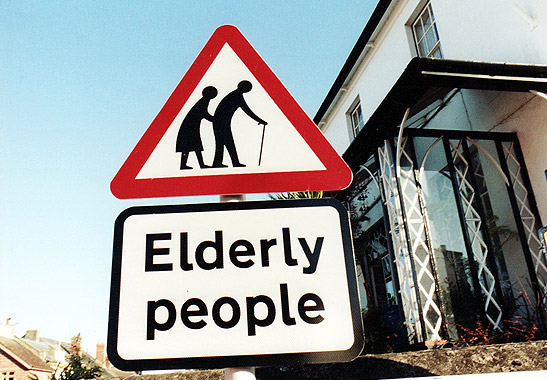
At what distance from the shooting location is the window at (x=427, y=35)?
28.8ft

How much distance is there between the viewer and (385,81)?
34.3ft

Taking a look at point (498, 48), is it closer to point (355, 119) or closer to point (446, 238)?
point (446, 238)

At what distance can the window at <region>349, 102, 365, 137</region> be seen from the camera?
12.5 metres

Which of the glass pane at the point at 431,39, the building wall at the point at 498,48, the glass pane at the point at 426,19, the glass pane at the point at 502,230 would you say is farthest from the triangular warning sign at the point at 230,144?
the glass pane at the point at 426,19

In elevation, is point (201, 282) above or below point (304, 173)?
below

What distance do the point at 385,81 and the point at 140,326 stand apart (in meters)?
10.2

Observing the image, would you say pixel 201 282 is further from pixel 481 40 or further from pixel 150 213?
pixel 481 40

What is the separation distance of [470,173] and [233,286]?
6.34 m

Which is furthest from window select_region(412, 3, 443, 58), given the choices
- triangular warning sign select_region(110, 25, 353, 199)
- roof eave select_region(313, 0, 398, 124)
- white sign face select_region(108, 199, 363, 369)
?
white sign face select_region(108, 199, 363, 369)

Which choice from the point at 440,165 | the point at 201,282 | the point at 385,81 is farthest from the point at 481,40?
the point at 201,282

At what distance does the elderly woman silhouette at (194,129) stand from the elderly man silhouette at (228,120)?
0.04 meters

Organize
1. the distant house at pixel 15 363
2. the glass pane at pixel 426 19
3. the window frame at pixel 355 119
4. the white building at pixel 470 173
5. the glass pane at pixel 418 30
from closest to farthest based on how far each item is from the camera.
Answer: the white building at pixel 470 173
the glass pane at pixel 426 19
the glass pane at pixel 418 30
the window frame at pixel 355 119
the distant house at pixel 15 363

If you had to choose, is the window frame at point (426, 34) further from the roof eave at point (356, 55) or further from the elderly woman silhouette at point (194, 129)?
the elderly woman silhouette at point (194, 129)

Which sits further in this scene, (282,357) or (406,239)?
(406,239)
